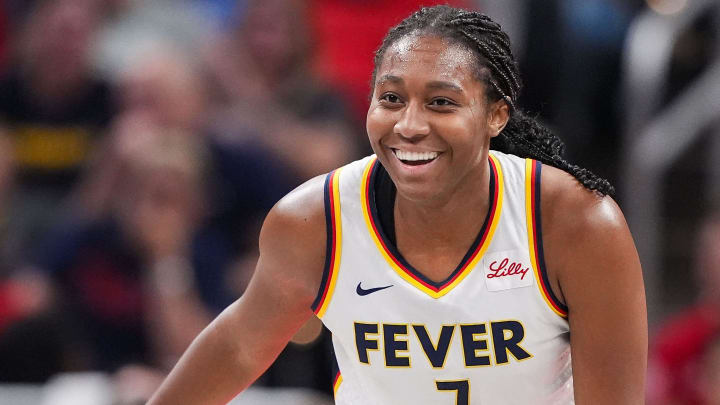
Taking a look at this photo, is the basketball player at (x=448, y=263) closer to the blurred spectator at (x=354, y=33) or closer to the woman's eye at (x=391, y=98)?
the woman's eye at (x=391, y=98)

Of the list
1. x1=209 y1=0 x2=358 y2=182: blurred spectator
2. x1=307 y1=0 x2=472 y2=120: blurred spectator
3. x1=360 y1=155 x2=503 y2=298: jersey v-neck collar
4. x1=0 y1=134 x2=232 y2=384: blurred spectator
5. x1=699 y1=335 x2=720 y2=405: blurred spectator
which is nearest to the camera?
x1=360 y1=155 x2=503 y2=298: jersey v-neck collar

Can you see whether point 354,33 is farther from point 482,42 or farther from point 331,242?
point 482,42

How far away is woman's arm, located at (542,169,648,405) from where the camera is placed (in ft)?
7.55

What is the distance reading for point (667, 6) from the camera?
489 cm

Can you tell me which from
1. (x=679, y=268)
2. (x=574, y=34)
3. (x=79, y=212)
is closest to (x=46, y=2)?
(x=79, y=212)

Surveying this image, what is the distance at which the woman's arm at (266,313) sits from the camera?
2.52 meters

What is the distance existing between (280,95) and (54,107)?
104 centimetres

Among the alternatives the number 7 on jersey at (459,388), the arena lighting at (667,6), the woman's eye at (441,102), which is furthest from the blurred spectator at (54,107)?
the woman's eye at (441,102)

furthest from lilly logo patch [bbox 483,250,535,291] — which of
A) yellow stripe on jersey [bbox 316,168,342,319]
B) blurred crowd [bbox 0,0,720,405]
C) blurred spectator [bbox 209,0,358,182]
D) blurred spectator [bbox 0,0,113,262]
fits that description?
blurred spectator [bbox 0,0,113,262]

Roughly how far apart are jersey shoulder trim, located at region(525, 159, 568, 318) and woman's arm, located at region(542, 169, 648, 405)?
2 centimetres

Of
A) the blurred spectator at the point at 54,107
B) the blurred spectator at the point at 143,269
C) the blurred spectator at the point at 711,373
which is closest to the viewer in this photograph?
the blurred spectator at the point at 711,373

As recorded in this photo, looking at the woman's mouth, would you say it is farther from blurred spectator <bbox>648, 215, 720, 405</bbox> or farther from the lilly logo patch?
blurred spectator <bbox>648, 215, 720, 405</bbox>

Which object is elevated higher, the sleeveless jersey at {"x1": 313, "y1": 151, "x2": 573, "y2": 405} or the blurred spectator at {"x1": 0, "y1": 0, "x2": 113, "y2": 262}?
the blurred spectator at {"x1": 0, "y1": 0, "x2": 113, "y2": 262}

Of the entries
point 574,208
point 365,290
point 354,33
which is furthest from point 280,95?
point 574,208
